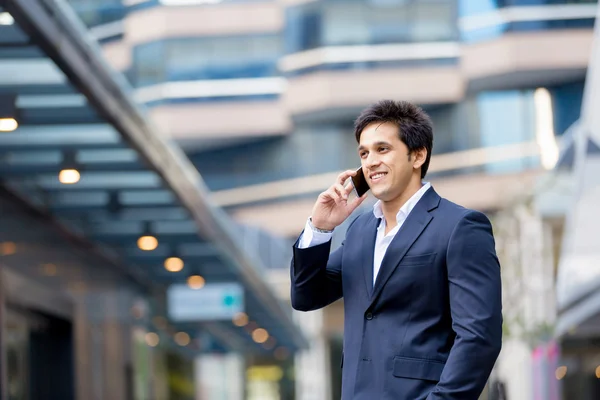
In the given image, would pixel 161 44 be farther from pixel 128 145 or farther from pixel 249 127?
pixel 128 145

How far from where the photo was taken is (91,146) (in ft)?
41.4

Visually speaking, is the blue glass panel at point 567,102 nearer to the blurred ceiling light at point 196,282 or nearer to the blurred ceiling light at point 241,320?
the blurred ceiling light at point 241,320

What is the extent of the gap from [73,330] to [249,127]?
2865 centimetres

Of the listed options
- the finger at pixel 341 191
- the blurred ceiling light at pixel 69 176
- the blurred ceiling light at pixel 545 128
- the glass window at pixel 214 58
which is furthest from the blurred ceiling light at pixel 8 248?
the glass window at pixel 214 58

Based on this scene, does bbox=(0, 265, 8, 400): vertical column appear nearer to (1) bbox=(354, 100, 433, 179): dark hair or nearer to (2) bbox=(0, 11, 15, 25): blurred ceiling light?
(2) bbox=(0, 11, 15, 25): blurred ceiling light

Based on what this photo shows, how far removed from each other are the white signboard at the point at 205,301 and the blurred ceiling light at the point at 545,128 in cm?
2132

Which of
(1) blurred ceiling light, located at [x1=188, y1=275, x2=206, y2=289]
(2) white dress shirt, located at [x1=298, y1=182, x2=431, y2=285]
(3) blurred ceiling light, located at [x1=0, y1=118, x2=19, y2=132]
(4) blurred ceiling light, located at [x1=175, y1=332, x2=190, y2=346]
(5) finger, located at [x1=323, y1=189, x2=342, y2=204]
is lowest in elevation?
(2) white dress shirt, located at [x1=298, y1=182, x2=431, y2=285]

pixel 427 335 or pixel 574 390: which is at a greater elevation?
pixel 574 390

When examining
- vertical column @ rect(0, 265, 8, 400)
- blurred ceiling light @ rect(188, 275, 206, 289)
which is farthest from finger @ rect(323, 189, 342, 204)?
blurred ceiling light @ rect(188, 275, 206, 289)

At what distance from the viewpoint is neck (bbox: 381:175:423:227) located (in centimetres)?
348

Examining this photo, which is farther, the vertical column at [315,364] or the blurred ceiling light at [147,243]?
the vertical column at [315,364]

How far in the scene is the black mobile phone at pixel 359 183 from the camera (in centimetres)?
357

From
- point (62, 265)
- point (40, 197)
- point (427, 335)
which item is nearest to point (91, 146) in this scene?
point (40, 197)

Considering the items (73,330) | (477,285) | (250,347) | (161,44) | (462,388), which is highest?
(161,44)
